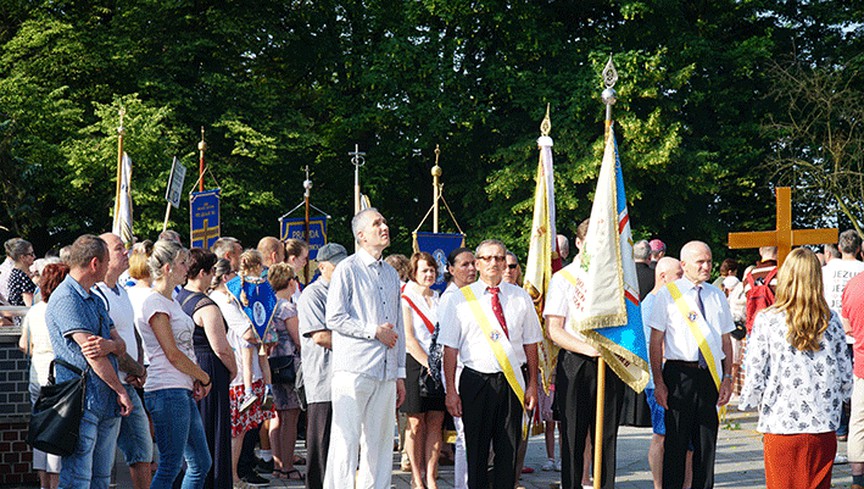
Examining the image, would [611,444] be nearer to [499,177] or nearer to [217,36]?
[499,177]

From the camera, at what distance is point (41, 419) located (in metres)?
6.44

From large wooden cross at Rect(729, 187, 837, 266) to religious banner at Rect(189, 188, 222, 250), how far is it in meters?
7.64

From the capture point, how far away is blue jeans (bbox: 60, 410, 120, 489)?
652 cm

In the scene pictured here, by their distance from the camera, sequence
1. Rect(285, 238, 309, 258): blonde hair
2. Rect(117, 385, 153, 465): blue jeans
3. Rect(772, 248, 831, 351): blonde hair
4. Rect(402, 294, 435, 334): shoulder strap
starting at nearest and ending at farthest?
Rect(772, 248, 831, 351): blonde hair → Rect(117, 385, 153, 465): blue jeans → Rect(402, 294, 435, 334): shoulder strap → Rect(285, 238, 309, 258): blonde hair

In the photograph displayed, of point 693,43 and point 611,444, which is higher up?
point 693,43

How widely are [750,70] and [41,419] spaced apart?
26619 mm

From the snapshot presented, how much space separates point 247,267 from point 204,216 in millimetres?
6077

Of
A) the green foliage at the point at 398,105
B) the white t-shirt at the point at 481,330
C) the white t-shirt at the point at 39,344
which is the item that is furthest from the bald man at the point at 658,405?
the green foliage at the point at 398,105

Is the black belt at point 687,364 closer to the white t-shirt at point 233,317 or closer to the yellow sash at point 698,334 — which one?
the yellow sash at point 698,334

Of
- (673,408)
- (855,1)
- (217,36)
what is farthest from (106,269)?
(855,1)

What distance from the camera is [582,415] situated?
8484mm

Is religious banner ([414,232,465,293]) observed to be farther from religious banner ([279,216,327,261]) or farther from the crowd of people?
the crowd of people

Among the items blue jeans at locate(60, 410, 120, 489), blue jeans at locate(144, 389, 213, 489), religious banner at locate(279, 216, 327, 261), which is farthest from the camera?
religious banner at locate(279, 216, 327, 261)

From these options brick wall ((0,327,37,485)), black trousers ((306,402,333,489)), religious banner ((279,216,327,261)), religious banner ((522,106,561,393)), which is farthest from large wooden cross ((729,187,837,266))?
religious banner ((279,216,327,261))
